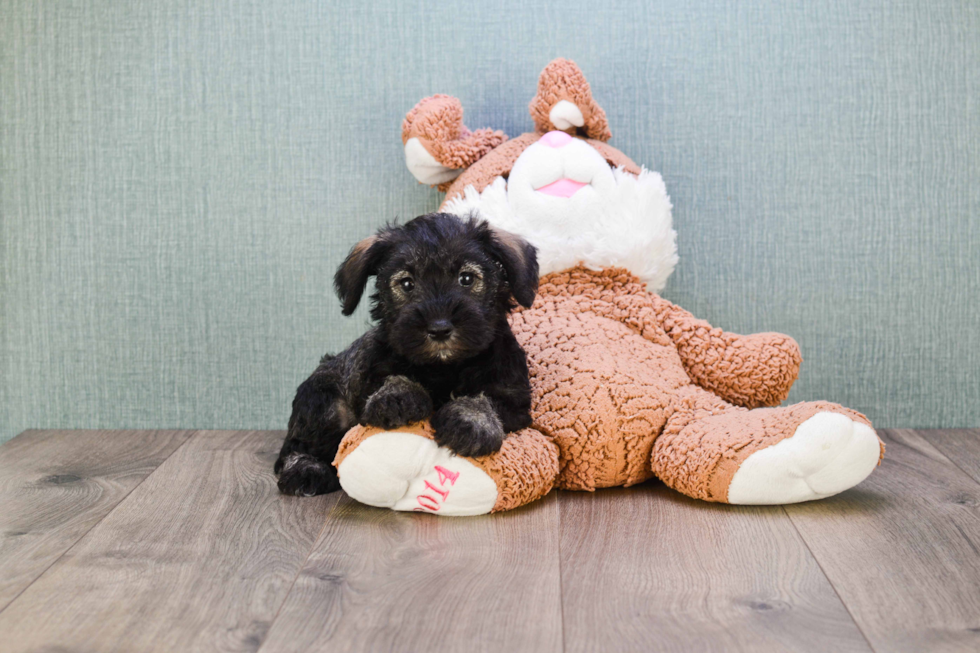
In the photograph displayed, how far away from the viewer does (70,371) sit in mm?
2686

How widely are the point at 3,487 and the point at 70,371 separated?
60 cm

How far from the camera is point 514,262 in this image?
186cm

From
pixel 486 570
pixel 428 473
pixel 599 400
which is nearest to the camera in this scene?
pixel 486 570

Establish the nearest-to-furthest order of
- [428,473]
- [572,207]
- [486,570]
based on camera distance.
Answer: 1. [486,570]
2. [428,473]
3. [572,207]

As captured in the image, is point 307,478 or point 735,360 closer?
point 307,478

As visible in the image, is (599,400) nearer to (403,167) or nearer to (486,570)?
(486,570)

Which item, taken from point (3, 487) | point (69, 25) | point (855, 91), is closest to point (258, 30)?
point (69, 25)

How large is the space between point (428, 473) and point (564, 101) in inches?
43.1

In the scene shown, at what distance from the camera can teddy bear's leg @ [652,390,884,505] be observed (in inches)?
71.2

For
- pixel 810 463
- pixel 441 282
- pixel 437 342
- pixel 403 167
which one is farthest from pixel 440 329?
pixel 403 167

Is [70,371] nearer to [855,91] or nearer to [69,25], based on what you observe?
[69,25]

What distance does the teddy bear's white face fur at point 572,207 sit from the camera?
7.16ft

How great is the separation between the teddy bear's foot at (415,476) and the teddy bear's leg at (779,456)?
482 millimetres

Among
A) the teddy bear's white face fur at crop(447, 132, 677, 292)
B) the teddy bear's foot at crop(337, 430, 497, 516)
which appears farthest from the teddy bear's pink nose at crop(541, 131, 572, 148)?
the teddy bear's foot at crop(337, 430, 497, 516)
